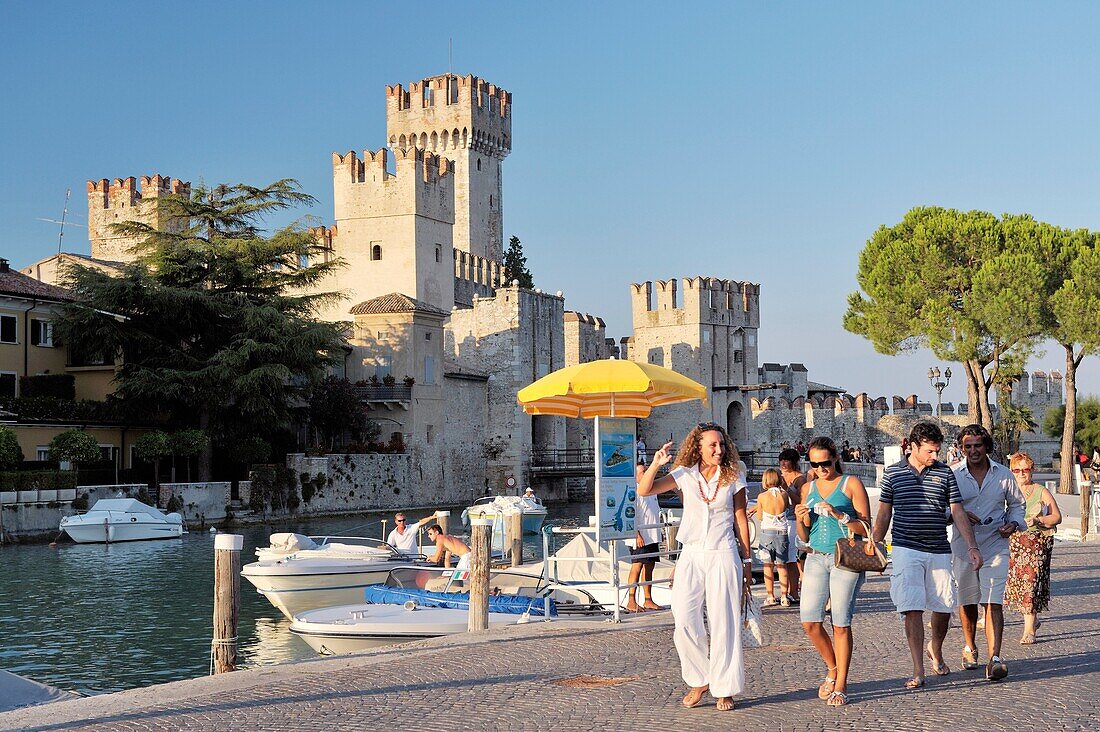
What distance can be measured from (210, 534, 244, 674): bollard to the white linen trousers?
4346 millimetres

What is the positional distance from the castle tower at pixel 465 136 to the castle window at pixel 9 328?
125 ft

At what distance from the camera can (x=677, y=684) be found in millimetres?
8039

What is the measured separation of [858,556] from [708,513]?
0.89 metres

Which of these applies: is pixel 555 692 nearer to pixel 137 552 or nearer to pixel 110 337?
pixel 137 552

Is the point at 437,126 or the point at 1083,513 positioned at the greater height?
the point at 437,126

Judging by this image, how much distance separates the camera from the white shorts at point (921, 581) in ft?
24.7

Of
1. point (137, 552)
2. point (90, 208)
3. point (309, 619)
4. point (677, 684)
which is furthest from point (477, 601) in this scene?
point (90, 208)

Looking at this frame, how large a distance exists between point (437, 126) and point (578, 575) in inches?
2518

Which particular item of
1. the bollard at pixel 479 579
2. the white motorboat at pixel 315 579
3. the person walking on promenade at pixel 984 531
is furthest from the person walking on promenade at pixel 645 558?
the white motorboat at pixel 315 579

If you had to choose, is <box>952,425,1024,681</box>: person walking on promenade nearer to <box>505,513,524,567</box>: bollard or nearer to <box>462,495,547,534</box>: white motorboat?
<box>505,513,524,567</box>: bollard

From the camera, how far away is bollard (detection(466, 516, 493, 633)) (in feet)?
37.1

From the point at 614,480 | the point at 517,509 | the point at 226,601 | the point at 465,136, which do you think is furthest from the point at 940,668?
the point at 465,136

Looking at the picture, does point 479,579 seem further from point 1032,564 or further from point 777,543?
point 1032,564

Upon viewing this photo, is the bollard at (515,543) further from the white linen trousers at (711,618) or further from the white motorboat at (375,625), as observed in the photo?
the white linen trousers at (711,618)
